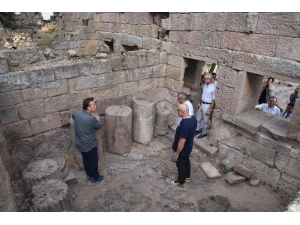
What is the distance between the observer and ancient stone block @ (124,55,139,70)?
5552mm

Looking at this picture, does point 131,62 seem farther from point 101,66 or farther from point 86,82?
point 86,82

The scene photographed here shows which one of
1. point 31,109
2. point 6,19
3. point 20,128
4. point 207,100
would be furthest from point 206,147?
point 6,19

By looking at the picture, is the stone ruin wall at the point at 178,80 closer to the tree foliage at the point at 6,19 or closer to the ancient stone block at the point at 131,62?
the ancient stone block at the point at 131,62

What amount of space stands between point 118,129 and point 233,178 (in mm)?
2782

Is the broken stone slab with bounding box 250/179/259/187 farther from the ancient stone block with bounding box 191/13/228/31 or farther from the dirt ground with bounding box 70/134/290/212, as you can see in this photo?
the ancient stone block with bounding box 191/13/228/31

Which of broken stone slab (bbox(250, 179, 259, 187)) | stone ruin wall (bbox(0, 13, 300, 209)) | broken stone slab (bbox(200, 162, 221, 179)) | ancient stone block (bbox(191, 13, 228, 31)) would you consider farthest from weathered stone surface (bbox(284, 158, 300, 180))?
ancient stone block (bbox(191, 13, 228, 31))

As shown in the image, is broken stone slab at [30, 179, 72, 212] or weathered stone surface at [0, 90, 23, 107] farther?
weathered stone surface at [0, 90, 23, 107]

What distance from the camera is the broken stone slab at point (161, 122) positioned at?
6.11 metres

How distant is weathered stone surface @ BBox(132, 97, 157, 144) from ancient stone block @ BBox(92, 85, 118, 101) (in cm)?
57

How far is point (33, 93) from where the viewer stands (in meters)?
4.51

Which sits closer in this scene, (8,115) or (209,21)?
(8,115)

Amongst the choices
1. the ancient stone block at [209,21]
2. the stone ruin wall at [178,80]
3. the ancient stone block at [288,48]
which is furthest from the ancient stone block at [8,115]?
the ancient stone block at [288,48]

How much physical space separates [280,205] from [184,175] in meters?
1.89

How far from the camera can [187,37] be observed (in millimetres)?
5539
